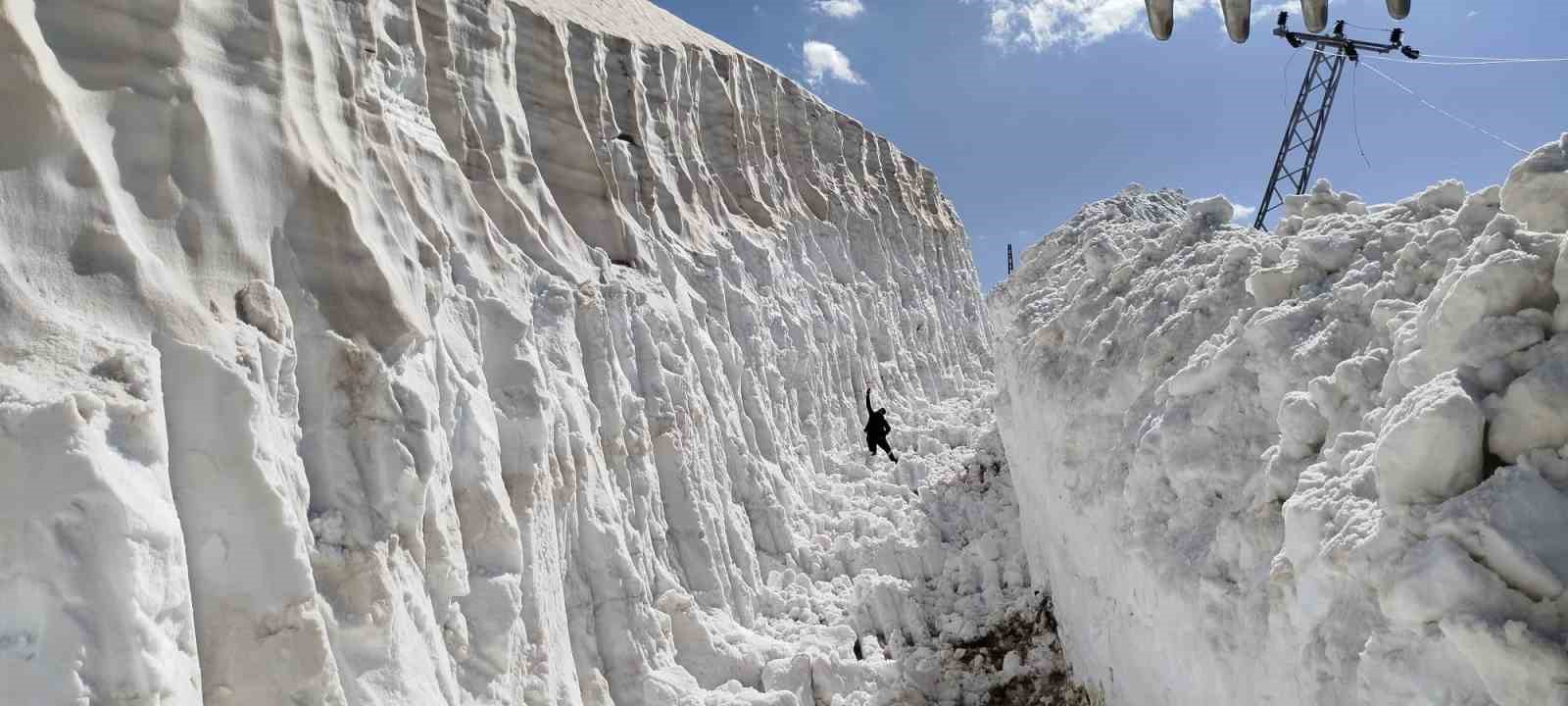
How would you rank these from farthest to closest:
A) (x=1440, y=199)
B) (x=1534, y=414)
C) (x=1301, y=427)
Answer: (x=1440, y=199)
(x=1301, y=427)
(x=1534, y=414)

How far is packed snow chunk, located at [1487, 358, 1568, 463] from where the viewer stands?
3303 mm

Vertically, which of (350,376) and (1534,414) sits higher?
(1534,414)

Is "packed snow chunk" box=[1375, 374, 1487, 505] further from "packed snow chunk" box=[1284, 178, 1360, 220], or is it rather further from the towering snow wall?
the towering snow wall

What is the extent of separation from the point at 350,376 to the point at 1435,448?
5.12 m

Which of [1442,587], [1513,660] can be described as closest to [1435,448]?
[1442,587]

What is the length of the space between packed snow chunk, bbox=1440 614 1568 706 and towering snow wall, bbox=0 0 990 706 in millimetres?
4551

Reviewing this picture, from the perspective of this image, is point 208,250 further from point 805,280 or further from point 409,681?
point 805,280

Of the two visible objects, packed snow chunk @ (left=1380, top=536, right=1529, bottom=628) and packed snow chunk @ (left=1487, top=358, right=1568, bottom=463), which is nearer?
packed snow chunk @ (left=1380, top=536, right=1529, bottom=628)

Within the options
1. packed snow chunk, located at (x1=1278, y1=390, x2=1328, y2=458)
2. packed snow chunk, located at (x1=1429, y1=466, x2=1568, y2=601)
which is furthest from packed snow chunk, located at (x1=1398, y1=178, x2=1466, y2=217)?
packed snow chunk, located at (x1=1429, y1=466, x2=1568, y2=601)

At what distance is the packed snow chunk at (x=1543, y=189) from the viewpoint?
4070 mm

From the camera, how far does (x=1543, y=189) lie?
4121 millimetres

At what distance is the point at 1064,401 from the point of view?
8125mm

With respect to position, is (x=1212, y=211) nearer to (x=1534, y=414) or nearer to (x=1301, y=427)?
(x=1301, y=427)

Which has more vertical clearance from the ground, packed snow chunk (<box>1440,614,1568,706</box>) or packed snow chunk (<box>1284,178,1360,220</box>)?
packed snow chunk (<box>1284,178,1360,220</box>)
